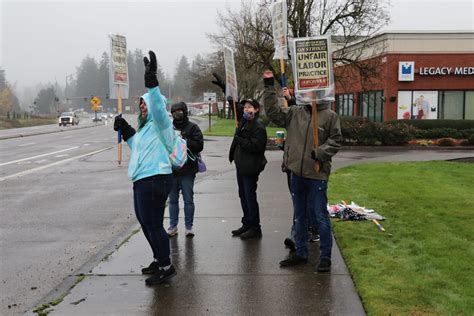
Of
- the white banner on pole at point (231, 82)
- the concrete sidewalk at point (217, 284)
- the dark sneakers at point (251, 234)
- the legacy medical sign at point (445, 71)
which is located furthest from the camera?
the legacy medical sign at point (445, 71)

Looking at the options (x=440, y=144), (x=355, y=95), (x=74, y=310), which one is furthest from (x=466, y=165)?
(x=355, y=95)

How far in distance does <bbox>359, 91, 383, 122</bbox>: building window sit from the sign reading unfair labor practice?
3103cm

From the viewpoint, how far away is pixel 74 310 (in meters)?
4.73

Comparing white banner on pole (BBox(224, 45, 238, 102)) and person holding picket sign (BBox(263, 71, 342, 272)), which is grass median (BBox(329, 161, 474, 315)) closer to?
person holding picket sign (BBox(263, 71, 342, 272))

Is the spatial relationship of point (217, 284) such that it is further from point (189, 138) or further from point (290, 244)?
point (189, 138)

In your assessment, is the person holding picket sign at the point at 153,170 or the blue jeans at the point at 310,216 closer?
the person holding picket sign at the point at 153,170

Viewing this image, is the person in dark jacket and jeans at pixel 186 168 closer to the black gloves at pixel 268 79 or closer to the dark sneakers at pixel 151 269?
the black gloves at pixel 268 79

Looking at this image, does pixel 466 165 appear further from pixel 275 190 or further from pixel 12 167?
pixel 12 167

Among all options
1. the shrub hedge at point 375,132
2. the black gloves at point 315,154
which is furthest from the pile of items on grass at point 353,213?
the shrub hedge at point 375,132

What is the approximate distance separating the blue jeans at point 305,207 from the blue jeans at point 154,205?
1519mm

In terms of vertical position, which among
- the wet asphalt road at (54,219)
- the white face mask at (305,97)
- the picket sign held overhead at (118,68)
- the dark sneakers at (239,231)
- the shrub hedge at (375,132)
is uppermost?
the picket sign held overhead at (118,68)

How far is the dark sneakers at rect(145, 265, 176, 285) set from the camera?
5.41 m

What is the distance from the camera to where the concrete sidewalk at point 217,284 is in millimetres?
4754

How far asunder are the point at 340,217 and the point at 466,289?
11.5 feet
